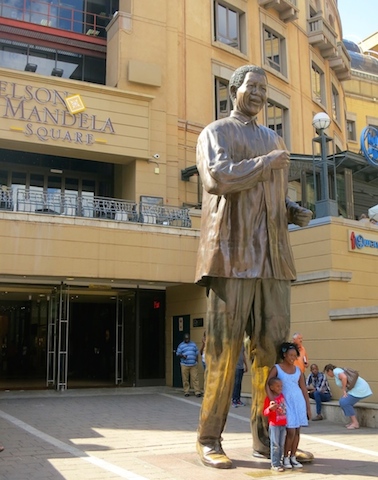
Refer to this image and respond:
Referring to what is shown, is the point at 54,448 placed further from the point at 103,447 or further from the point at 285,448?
the point at 285,448

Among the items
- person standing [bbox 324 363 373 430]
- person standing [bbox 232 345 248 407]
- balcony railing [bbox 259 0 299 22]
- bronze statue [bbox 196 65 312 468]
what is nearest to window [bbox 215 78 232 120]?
balcony railing [bbox 259 0 299 22]

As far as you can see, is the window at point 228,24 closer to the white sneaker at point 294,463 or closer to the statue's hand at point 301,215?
the statue's hand at point 301,215

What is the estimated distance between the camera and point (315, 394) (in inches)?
452

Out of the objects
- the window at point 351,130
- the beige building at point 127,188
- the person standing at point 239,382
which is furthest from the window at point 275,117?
the person standing at point 239,382

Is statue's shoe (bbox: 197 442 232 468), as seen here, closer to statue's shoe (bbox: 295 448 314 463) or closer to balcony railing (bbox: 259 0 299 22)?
Answer: statue's shoe (bbox: 295 448 314 463)

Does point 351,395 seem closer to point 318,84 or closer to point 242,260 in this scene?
point 242,260

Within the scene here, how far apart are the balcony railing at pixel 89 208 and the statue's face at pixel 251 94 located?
11092 millimetres

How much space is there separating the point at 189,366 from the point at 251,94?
11220mm

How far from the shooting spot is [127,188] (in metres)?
21.8

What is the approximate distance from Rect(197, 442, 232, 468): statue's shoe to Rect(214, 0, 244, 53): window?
22.0 m

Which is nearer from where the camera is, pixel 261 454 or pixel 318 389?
pixel 261 454

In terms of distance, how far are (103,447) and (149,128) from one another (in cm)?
1534

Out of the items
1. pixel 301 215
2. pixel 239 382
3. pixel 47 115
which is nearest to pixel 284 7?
pixel 47 115

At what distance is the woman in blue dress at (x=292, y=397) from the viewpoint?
18.1ft
